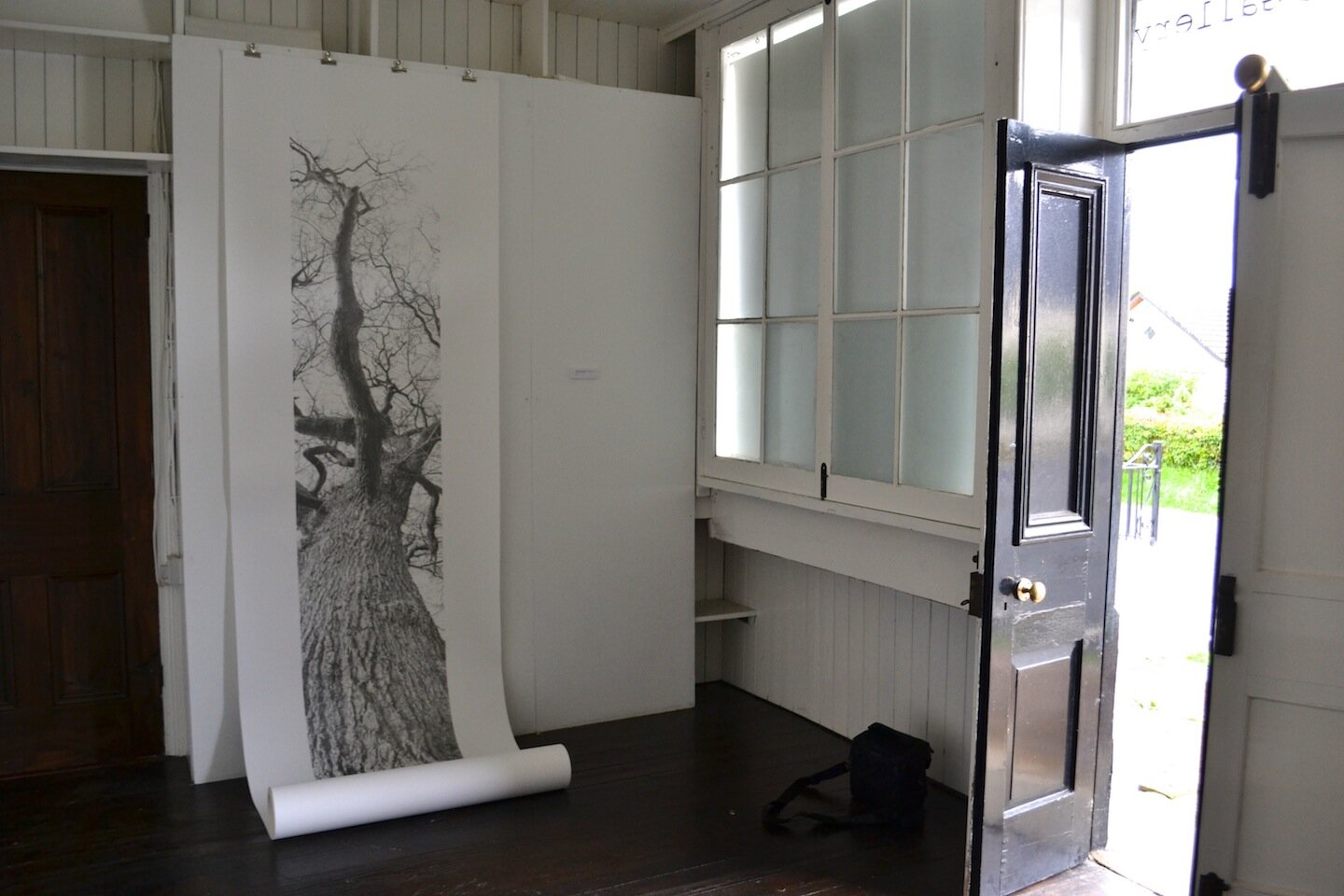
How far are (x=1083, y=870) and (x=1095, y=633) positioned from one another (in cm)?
74

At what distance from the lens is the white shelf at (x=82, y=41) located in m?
3.68

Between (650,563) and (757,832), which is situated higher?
(650,563)

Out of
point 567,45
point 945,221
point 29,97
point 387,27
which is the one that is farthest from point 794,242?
point 29,97

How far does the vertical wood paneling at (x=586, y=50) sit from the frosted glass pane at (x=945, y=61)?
174 centimetres

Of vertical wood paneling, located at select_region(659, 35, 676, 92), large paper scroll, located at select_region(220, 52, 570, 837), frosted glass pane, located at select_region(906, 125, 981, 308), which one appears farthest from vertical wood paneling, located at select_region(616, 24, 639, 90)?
frosted glass pane, located at select_region(906, 125, 981, 308)

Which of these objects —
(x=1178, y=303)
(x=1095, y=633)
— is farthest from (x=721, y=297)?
(x=1178, y=303)

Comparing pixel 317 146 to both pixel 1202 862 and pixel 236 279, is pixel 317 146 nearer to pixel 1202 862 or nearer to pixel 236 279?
pixel 236 279

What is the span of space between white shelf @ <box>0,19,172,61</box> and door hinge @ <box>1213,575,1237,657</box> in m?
3.79

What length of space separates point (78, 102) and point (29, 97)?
16 cm

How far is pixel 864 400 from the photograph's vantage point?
391 cm

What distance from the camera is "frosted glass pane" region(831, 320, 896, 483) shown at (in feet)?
12.5

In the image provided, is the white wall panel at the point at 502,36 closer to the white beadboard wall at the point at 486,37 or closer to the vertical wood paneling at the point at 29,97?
the white beadboard wall at the point at 486,37

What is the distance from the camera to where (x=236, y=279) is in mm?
3893

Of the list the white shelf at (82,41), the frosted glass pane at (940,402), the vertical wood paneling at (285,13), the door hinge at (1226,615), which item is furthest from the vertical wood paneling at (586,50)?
the door hinge at (1226,615)
